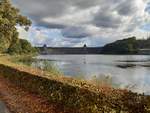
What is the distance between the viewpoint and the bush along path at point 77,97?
972 cm

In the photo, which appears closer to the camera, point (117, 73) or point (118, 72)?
point (117, 73)

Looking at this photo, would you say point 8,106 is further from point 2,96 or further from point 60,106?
point 2,96

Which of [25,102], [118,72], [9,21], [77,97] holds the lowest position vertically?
[118,72]

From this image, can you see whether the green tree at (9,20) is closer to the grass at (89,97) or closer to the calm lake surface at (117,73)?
the calm lake surface at (117,73)

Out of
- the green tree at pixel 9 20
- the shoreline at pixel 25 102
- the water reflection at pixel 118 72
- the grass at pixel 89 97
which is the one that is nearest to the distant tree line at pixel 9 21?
the green tree at pixel 9 20

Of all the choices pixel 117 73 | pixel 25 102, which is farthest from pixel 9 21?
pixel 25 102

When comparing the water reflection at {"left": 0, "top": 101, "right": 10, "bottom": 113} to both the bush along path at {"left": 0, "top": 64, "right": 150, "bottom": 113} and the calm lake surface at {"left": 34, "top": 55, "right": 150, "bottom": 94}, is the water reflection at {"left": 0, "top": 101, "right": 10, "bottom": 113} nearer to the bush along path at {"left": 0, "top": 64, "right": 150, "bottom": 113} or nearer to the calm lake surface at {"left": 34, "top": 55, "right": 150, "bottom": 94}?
the bush along path at {"left": 0, "top": 64, "right": 150, "bottom": 113}

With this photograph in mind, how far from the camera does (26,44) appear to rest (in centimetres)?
14712

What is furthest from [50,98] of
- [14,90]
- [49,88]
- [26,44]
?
[26,44]

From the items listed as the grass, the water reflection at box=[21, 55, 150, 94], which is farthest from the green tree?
the grass

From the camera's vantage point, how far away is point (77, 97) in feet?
39.2

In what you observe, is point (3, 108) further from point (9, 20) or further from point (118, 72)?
point (118, 72)

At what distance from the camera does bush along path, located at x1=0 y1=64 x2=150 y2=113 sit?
9720 millimetres

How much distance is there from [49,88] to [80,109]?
3.85 meters
